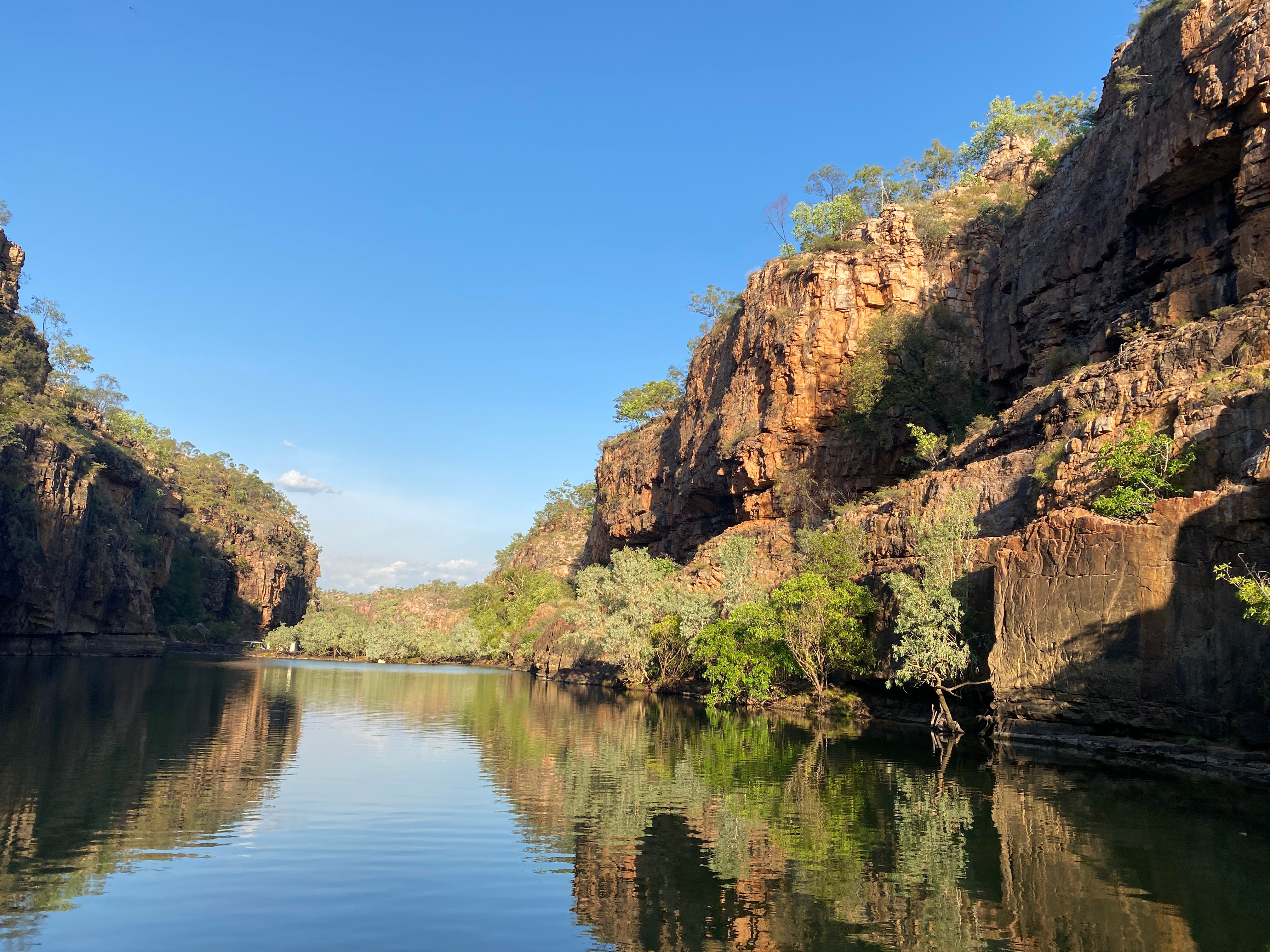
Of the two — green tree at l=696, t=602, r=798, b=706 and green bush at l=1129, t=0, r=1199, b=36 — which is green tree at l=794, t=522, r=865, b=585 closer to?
green tree at l=696, t=602, r=798, b=706

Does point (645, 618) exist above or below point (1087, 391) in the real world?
below

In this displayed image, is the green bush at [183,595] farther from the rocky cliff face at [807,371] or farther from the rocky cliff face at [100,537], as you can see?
the rocky cliff face at [807,371]

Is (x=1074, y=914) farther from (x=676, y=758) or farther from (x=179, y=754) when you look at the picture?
(x=179, y=754)

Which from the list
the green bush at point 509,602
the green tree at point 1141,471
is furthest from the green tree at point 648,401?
the green tree at point 1141,471

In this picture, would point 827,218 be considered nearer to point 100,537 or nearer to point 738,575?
point 738,575

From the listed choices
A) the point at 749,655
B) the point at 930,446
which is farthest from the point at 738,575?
the point at 930,446

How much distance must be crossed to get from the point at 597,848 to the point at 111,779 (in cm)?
1091

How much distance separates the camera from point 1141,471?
24.8 metres

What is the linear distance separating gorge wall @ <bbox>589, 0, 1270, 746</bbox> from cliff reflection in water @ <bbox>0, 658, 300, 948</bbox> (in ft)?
71.7

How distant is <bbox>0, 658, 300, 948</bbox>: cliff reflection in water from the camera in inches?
427

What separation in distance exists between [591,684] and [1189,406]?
4536 centimetres

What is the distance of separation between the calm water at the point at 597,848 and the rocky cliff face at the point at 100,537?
4952 centimetres

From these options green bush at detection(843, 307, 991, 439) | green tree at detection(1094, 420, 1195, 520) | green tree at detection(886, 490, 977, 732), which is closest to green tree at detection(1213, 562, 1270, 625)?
green tree at detection(1094, 420, 1195, 520)

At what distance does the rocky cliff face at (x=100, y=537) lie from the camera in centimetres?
6538
